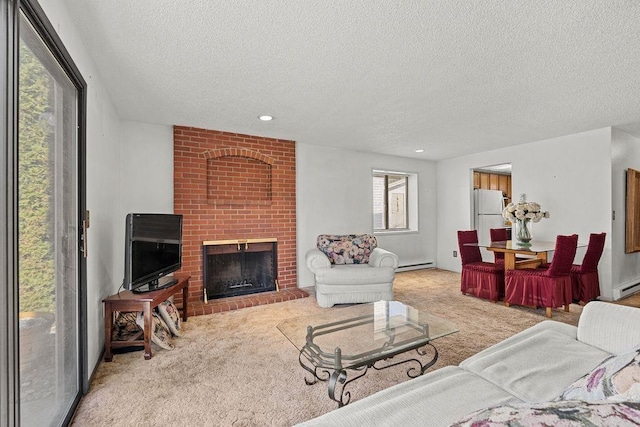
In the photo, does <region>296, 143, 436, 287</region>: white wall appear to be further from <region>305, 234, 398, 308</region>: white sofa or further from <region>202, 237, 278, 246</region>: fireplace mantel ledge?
<region>305, 234, 398, 308</region>: white sofa

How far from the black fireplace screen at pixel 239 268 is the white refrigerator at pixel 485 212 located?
12.1ft

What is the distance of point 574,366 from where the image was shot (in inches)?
51.4

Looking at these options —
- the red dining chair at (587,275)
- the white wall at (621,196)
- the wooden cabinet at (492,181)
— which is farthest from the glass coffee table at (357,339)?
the wooden cabinet at (492,181)

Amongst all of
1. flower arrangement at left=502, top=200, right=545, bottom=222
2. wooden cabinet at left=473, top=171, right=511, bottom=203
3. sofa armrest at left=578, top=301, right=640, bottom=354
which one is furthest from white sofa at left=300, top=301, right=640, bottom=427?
wooden cabinet at left=473, top=171, right=511, bottom=203

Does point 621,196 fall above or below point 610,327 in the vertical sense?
above

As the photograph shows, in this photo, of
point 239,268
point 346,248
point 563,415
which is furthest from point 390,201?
point 563,415

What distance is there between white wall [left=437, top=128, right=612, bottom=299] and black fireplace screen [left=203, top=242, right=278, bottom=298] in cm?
382

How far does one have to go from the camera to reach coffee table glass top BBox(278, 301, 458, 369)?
1.76 meters

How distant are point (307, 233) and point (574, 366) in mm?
3531

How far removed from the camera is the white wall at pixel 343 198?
4559mm

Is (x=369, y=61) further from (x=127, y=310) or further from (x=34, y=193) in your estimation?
(x=127, y=310)

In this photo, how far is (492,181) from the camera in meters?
6.66

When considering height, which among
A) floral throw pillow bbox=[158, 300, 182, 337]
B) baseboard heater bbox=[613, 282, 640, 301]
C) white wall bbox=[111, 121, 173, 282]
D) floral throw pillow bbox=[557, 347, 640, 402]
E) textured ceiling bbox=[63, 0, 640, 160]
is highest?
textured ceiling bbox=[63, 0, 640, 160]

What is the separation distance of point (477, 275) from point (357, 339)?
266cm
